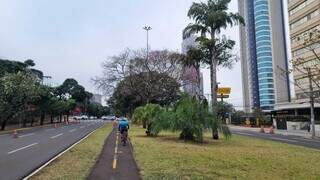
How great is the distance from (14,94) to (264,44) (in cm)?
5662

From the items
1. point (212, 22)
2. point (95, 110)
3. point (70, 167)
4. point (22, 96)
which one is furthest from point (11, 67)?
point (95, 110)

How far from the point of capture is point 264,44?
102m

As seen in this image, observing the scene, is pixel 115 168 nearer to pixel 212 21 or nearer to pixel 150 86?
pixel 212 21

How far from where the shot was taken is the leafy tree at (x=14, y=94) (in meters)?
61.5

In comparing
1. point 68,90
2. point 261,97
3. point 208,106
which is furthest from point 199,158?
point 68,90

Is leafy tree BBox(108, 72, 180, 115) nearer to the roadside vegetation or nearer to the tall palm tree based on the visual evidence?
the roadside vegetation

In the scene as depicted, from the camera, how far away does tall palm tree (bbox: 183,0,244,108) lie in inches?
1441

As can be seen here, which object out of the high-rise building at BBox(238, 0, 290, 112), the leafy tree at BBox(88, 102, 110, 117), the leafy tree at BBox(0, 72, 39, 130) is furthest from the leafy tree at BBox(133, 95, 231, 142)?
the leafy tree at BBox(88, 102, 110, 117)

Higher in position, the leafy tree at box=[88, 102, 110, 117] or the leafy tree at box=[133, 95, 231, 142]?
the leafy tree at box=[88, 102, 110, 117]

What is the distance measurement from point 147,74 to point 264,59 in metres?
43.4

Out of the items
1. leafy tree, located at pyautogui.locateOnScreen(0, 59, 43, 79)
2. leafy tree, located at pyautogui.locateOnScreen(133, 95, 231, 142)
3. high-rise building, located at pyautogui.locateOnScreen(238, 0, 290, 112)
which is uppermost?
high-rise building, located at pyautogui.locateOnScreen(238, 0, 290, 112)

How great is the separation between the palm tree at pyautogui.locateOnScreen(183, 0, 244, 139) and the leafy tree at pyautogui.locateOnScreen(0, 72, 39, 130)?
32.3 meters

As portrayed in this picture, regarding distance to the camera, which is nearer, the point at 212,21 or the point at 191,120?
the point at 191,120

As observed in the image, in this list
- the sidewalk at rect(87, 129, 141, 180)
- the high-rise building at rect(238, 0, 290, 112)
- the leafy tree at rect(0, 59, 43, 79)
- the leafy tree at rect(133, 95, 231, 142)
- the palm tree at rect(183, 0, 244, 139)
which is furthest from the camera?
the high-rise building at rect(238, 0, 290, 112)
